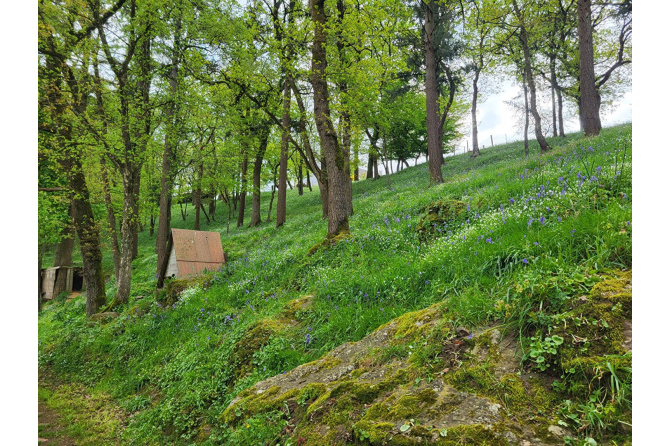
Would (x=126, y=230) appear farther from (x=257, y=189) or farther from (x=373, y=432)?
(x=257, y=189)

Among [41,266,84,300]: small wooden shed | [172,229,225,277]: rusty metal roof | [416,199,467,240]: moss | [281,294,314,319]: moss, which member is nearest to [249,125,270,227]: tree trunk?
[172,229,225,277]: rusty metal roof

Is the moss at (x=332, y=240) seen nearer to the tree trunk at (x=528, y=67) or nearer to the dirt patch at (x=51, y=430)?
the dirt patch at (x=51, y=430)

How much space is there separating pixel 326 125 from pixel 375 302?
5.69 meters

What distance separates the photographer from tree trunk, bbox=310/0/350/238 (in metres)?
9.30

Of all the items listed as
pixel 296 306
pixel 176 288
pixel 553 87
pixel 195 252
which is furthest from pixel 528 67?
pixel 176 288

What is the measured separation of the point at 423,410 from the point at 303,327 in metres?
3.32

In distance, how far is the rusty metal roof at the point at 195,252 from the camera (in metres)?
12.1

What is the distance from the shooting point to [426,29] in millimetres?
15812

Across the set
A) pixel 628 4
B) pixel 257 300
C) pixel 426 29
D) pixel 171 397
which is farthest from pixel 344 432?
pixel 628 4

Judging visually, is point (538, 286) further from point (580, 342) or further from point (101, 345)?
point (101, 345)

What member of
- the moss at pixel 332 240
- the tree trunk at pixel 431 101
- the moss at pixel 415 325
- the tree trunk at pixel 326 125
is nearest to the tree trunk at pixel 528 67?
the tree trunk at pixel 431 101
